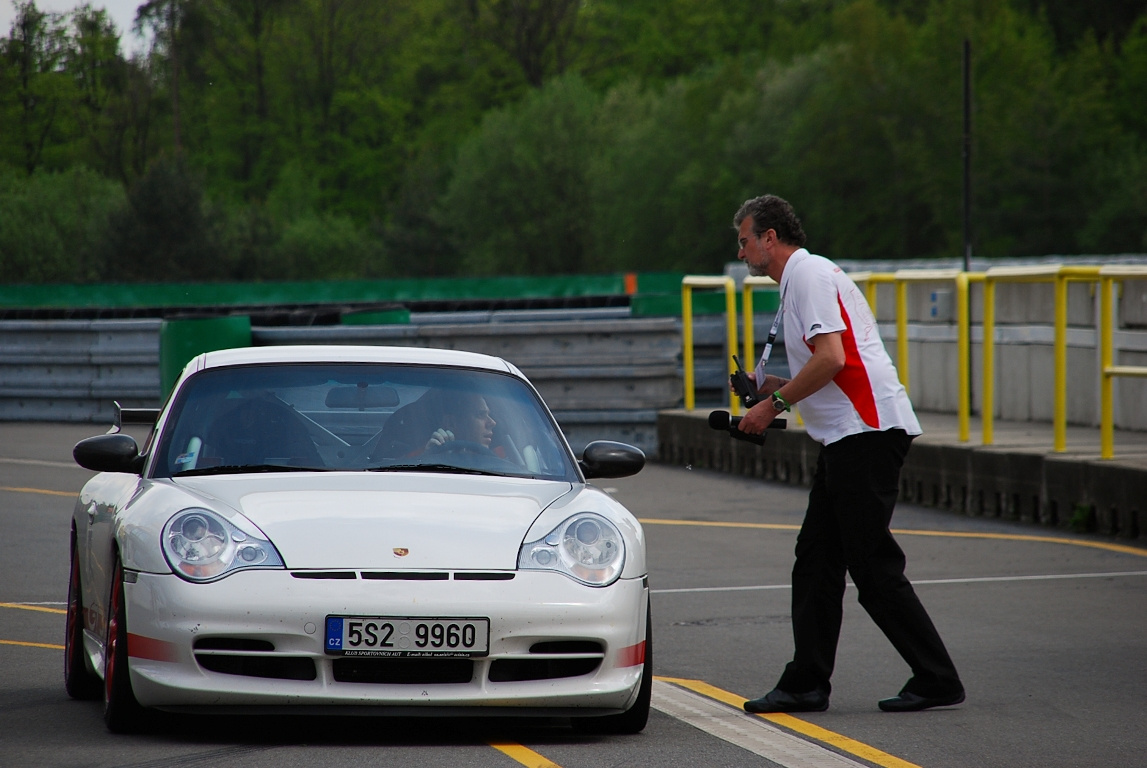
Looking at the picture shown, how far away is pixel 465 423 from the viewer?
6.13 metres

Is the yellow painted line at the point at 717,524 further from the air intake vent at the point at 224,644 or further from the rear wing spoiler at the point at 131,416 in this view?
the air intake vent at the point at 224,644

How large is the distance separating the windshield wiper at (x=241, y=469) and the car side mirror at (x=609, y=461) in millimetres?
971

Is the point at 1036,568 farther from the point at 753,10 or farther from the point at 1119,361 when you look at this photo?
the point at 753,10

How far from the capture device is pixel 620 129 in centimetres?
7762

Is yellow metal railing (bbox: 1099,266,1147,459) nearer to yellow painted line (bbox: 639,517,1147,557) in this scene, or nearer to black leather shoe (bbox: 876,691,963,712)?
yellow painted line (bbox: 639,517,1147,557)

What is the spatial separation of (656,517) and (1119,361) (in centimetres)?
467

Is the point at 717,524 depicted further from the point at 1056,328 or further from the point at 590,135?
the point at 590,135

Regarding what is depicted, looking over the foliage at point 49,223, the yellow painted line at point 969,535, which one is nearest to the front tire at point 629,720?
the yellow painted line at point 969,535

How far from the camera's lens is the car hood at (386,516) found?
16.5ft

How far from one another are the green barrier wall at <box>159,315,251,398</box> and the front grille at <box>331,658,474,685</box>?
1369 centimetres

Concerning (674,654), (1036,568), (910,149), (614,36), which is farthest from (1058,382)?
(614,36)

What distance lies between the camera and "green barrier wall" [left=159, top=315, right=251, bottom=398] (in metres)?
18.5

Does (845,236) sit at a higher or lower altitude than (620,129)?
lower

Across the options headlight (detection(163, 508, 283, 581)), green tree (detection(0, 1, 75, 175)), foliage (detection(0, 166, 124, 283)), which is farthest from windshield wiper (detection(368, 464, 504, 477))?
foliage (detection(0, 166, 124, 283))
